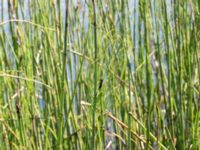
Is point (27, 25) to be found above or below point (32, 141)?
above

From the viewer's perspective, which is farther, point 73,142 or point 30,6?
point 30,6

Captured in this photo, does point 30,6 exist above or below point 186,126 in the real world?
above

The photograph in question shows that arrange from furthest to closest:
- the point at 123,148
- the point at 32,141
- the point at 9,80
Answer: the point at 123,148 → the point at 9,80 → the point at 32,141

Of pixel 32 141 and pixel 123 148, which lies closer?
pixel 32 141

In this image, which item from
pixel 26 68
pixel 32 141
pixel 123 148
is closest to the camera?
pixel 26 68

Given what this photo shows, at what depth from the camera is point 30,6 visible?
1659mm

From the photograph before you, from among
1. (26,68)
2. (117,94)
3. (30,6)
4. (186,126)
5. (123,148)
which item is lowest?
(123,148)

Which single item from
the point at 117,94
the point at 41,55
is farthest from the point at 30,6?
the point at 117,94

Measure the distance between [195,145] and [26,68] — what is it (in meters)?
0.47

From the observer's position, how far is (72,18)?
1.82 meters

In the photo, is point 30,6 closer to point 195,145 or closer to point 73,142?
point 73,142

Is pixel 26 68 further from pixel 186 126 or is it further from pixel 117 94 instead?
pixel 186 126

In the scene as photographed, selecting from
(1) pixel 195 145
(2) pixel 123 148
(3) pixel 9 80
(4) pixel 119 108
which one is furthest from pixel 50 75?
(1) pixel 195 145

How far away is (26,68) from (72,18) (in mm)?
699
